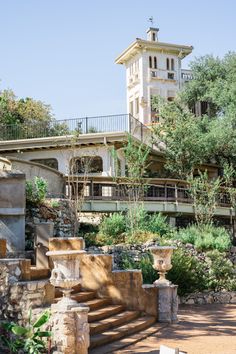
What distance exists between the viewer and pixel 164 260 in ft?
39.9

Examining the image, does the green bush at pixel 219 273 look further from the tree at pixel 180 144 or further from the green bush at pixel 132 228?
the tree at pixel 180 144

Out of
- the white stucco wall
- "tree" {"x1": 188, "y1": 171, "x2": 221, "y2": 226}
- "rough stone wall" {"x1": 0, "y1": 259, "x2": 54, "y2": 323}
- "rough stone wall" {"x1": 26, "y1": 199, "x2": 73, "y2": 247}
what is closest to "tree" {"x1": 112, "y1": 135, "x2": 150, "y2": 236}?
"tree" {"x1": 188, "y1": 171, "x2": 221, "y2": 226}

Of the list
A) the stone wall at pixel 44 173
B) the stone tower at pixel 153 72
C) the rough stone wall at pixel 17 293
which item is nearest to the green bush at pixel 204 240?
the stone wall at pixel 44 173

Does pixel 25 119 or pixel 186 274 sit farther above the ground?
pixel 25 119

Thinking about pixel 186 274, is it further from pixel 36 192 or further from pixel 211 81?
pixel 211 81

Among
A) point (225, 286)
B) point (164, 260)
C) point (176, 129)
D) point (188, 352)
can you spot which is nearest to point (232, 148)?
point (176, 129)

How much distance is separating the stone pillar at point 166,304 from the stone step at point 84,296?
1469 mm

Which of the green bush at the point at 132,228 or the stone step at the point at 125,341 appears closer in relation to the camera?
the stone step at the point at 125,341

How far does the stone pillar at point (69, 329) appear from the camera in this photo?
324 inches

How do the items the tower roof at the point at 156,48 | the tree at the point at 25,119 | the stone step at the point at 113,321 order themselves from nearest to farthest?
the stone step at the point at 113,321, the tree at the point at 25,119, the tower roof at the point at 156,48

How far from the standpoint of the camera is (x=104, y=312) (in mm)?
10570

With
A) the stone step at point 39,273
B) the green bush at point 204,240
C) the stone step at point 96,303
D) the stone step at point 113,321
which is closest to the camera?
the stone step at point 113,321

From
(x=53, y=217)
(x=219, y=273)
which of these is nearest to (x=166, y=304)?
(x=219, y=273)

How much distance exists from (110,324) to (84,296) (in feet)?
3.90
